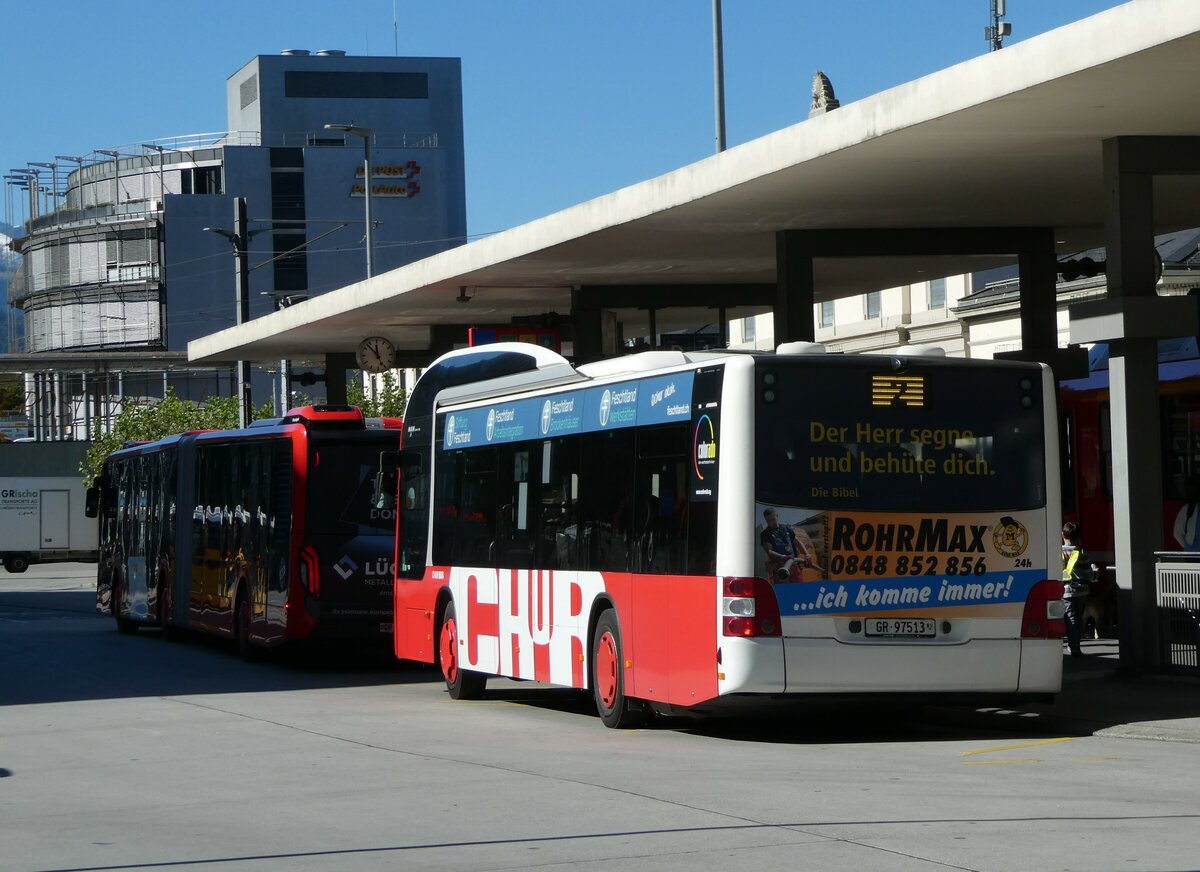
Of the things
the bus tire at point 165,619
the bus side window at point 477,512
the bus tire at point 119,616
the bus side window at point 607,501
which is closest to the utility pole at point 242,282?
the bus tire at point 119,616

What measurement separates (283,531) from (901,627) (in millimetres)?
11331

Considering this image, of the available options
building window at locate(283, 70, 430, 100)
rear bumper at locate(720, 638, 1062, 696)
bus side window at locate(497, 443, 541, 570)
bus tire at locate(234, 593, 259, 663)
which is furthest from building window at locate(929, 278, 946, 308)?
building window at locate(283, 70, 430, 100)

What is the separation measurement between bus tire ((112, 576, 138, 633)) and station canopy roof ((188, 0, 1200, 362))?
570 cm

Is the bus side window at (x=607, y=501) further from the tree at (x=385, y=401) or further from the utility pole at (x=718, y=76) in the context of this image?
the tree at (x=385, y=401)

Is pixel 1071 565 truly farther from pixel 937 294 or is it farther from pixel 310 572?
pixel 937 294

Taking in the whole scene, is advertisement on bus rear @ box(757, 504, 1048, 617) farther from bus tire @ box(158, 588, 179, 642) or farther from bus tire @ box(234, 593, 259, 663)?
bus tire @ box(158, 588, 179, 642)

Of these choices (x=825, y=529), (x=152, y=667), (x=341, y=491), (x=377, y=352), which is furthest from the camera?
(x=377, y=352)

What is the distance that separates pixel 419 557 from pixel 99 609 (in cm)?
1834

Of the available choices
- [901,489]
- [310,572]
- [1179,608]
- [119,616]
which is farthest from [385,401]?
[901,489]

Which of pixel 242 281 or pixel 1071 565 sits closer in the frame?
pixel 1071 565

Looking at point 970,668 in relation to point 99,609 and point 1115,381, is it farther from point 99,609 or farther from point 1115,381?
point 99,609

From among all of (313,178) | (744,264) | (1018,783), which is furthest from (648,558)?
(313,178)

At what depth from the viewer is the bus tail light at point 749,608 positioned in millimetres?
13492

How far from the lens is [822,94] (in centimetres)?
2161
